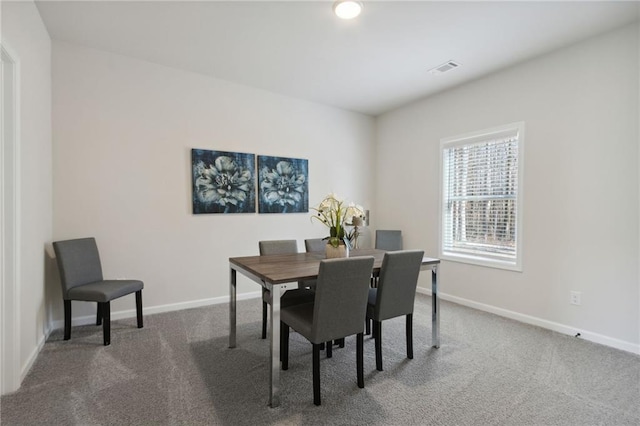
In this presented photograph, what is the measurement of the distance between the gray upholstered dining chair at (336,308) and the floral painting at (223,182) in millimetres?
2100

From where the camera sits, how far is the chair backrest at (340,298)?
1.90m

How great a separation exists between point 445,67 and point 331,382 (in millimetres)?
3348

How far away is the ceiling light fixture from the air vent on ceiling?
138 cm

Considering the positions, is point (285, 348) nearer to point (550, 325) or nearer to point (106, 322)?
point (106, 322)

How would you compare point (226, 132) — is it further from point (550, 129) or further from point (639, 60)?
point (639, 60)

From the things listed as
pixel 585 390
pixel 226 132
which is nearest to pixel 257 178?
pixel 226 132

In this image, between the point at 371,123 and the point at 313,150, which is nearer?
the point at 313,150

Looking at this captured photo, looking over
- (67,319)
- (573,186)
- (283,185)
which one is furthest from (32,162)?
(573,186)

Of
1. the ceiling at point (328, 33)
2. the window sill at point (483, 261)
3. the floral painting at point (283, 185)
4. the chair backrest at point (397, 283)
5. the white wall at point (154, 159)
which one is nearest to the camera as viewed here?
the chair backrest at point (397, 283)

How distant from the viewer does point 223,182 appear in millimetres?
3863

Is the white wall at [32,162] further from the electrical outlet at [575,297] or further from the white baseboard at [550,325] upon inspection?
the electrical outlet at [575,297]

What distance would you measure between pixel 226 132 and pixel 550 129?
3.58 m

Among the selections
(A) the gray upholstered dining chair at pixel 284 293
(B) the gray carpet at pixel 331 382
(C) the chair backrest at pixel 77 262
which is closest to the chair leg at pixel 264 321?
(A) the gray upholstered dining chair at pixel 284 293

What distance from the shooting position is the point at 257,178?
412 cm
